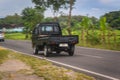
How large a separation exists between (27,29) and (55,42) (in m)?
54.4

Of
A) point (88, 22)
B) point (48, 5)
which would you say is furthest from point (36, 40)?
point (48, 5)

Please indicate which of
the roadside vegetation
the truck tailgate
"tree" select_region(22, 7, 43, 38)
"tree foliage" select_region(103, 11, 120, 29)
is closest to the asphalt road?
the truck tailgate

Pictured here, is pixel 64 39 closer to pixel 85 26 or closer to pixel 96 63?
pixel 96 63

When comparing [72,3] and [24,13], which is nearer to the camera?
[72,3]

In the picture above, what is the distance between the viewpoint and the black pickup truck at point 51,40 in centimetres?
2314

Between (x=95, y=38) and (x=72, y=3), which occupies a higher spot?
(x=72, y=3)

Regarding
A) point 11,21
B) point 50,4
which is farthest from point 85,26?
point 11,21

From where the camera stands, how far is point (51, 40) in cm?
2297

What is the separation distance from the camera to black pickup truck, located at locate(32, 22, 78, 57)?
75.9 ft

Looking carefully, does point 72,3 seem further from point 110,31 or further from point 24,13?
point 24,13

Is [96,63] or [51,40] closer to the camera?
[96,63]

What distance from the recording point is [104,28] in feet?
119

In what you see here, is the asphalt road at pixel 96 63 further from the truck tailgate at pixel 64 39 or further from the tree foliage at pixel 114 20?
the tree foliage at pixel 114 20

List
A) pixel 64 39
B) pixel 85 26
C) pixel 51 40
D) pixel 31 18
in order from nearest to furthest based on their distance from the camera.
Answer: pixel 51 40 < pixel 64 39 < pixel 85 26 < pixel 31 18
